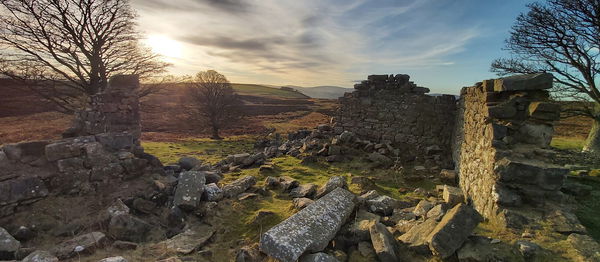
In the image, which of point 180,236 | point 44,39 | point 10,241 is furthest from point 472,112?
point 44,39

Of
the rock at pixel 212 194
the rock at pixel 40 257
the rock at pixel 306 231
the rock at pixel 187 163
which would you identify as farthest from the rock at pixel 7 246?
the rock at pixel 187 163

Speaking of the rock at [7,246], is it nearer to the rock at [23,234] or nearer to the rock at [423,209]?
the rock at [23,234]

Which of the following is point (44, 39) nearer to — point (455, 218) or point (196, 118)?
point (196, 118)

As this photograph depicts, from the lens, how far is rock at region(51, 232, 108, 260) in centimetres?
482

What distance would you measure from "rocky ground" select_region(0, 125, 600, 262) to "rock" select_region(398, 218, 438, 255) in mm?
19

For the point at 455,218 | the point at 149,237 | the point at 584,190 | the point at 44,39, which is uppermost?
the point at 44,39

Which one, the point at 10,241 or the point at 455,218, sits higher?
the point at 455,218

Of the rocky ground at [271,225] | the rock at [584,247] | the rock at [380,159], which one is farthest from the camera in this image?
the rock at [380,159]

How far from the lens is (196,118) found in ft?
94.0

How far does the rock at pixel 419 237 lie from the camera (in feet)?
13.4

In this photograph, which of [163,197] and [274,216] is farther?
[163,197]

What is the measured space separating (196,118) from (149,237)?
24.3m

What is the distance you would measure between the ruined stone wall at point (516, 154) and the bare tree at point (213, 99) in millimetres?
24958

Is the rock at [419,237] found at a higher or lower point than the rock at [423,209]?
higher
